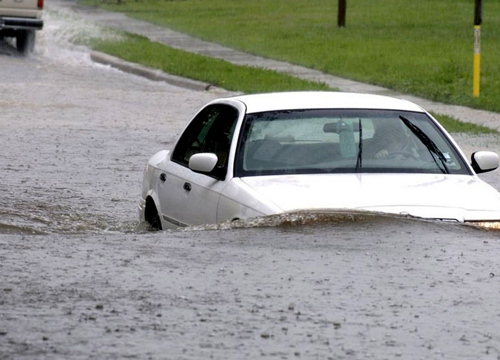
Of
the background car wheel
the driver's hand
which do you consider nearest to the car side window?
the background car wheel

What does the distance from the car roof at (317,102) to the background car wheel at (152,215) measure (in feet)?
3.40

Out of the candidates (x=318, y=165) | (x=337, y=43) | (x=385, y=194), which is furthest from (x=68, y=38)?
(x=385, y=194)

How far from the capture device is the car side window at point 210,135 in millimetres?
9367

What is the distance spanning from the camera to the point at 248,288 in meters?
7.15

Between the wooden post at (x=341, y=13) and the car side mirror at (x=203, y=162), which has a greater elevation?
the car side mirror at (x=203, y=162)

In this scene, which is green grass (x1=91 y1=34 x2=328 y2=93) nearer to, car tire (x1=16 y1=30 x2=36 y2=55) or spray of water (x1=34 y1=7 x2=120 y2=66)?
spray of water (x1=34 y1=7 x2=120 y2=66)

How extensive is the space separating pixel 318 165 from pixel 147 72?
57.8 ft

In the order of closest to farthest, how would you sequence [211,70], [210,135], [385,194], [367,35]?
[385,194]
[210,135]
[211,70]
[367,35]

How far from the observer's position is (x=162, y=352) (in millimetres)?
5812

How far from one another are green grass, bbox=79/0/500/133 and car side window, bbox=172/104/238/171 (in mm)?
8659

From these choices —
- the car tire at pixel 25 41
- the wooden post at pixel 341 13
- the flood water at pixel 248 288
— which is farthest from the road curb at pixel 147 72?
the flood water at pixel 248 288

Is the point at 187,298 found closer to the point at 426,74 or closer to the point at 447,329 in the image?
the point at 447,329

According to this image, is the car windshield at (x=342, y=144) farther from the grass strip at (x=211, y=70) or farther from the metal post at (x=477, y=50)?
the metal post at (x=477, y=50)

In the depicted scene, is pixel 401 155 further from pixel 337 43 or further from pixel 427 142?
pixel 337 43
